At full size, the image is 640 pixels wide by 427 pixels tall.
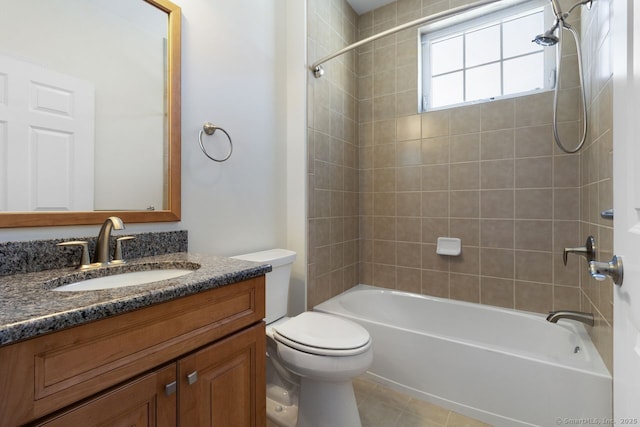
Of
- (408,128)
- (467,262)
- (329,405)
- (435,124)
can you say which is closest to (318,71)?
(408,128)

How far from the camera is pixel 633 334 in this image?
0.52m

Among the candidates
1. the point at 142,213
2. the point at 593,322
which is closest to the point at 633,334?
the point at 593,322

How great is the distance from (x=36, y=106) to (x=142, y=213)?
468 mm

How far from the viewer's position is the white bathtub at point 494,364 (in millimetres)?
1253

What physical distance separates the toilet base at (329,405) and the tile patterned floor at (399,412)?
0.27 meters

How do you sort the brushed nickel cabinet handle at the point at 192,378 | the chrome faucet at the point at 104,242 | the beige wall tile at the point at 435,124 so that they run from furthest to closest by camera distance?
the beige wall tile at the point at 435,124 < the chrome faucet at the point at 104,242 < the brushed nickel cabinet handle at the point at 192,378

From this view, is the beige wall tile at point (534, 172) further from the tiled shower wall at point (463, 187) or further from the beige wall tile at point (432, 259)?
the beige wall tile at point (432, 259)

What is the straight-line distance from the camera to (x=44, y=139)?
3.11 feet

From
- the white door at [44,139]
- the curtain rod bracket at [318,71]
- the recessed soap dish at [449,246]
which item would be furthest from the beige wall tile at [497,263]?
the white door at [44,139]

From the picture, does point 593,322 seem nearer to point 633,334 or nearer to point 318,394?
point 633,334

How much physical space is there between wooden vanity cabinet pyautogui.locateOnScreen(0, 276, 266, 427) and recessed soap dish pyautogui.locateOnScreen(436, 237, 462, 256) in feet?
5.25

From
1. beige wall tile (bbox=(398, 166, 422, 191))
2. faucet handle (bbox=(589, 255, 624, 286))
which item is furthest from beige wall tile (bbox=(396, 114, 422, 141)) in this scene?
faucet handle (bbox=(589, 255, 624, 286))

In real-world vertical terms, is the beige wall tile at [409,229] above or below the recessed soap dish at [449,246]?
above

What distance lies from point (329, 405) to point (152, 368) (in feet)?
2.77
